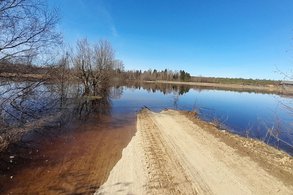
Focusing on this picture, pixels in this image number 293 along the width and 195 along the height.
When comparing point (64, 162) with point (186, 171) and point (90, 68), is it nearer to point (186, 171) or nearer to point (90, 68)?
point (186, 171)

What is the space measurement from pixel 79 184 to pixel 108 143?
16.6ft

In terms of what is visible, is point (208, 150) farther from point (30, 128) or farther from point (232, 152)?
point (30, 128)

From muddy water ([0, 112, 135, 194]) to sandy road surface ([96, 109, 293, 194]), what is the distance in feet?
2.06

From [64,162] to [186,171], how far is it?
4522mm

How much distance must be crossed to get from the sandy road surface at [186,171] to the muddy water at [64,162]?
629 mm

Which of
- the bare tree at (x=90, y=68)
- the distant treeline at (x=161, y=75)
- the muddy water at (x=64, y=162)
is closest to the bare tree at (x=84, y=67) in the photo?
the bare tree at (x=90, y=68)

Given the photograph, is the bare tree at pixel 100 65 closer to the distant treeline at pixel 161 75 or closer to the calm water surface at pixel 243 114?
the calm water surface at pixel 243 114

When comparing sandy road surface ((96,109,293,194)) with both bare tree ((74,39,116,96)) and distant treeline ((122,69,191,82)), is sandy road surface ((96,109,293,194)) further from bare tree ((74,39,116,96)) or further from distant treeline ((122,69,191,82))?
distant treeline ((122,69,191,82))

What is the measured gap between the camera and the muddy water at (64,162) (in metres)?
7.37

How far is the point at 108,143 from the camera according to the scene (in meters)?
12.6

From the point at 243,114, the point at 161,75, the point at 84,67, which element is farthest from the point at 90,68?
the point at 161,75

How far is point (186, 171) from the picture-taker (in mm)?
8742

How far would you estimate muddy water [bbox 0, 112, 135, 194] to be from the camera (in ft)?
24.2

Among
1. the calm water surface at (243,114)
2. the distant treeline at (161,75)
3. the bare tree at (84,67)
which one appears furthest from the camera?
the distant treeline at (161,75)
